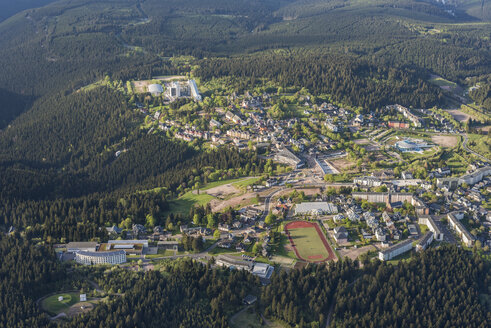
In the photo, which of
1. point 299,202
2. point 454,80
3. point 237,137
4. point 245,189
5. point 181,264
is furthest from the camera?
point 454,80

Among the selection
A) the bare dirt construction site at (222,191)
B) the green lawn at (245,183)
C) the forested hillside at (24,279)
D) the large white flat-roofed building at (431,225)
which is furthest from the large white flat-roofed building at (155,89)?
the large white flat-roofed building at (431,225)

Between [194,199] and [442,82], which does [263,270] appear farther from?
[442,82]

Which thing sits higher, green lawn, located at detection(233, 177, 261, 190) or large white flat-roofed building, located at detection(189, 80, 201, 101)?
large white flat-roofed building, located at detection(189, 80, 201, 101)

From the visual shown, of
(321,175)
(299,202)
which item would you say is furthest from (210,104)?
(299,202)

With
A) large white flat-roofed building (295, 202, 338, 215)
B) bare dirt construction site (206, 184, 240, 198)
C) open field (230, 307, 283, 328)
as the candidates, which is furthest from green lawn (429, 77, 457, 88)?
open field (230, 307, 283, 328)

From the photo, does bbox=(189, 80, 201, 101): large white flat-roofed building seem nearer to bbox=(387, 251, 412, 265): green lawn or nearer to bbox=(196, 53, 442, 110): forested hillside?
bbox=(196, 53, 442, 110): forested hillside

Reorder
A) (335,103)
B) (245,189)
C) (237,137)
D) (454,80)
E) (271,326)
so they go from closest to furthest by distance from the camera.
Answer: (271,326) < (245,189) < (237,137) < (335,103) < (454,80)

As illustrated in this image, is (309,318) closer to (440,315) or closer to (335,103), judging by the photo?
(440,315)
